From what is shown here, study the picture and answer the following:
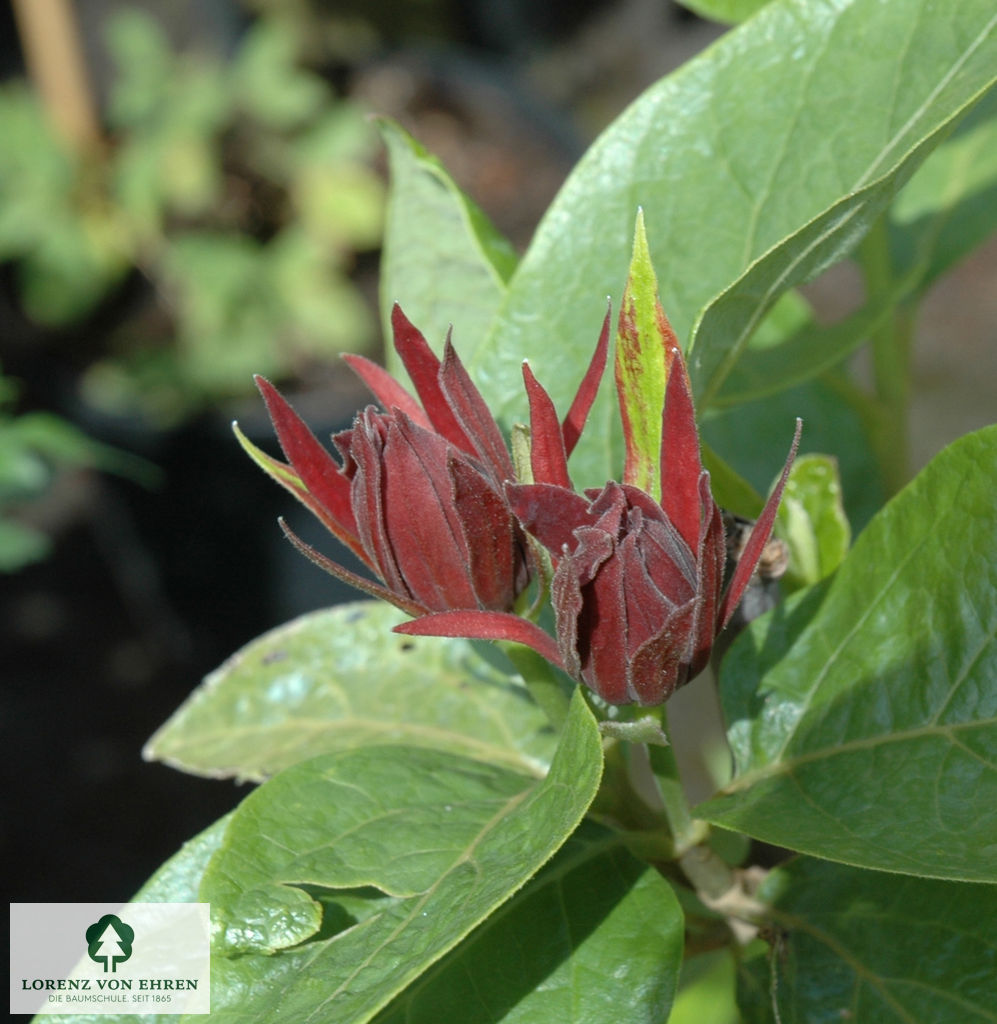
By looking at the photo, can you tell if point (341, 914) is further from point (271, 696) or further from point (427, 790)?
point (271, 696)

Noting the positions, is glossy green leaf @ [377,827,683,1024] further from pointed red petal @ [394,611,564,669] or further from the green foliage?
pointed red petal @ [394,611,564,669]

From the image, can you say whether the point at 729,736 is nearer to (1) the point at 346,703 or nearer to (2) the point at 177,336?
(1) the point at 346,703

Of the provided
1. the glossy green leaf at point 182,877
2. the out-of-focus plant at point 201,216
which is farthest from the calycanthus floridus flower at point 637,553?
the out-of-focus plant at point 201,216

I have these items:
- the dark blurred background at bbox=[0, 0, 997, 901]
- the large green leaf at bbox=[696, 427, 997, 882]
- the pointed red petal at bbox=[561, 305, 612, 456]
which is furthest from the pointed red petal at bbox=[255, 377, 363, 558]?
the dark blurred background at bbox=[0, 0, 997, 901]

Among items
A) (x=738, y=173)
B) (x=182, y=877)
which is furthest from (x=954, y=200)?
(x=182, y=877)

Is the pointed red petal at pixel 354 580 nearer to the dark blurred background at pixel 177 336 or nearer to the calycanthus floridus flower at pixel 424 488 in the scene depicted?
the calycanthus floridus flower at pixel 424 488

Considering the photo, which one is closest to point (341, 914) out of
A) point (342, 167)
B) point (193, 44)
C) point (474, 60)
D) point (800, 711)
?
point (800, 711)
